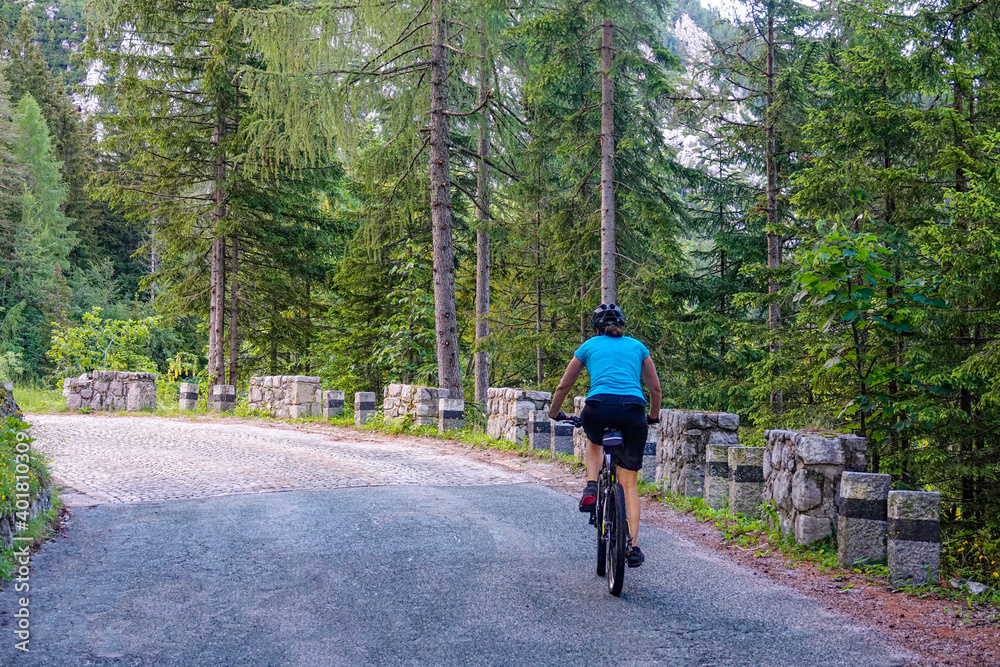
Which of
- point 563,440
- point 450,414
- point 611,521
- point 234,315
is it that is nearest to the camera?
point 611,521

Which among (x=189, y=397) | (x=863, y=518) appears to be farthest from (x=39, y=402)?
(x=863, y=518)

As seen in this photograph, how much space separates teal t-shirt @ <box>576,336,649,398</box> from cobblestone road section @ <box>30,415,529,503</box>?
171 inches

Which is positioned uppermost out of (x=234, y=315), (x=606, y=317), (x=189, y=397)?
(x=234, y=315)

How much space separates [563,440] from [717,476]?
3950mm

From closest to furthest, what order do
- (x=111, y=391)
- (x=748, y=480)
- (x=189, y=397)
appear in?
(x=748, y=480)
(x=111, y=391)
(x=189, y=397)

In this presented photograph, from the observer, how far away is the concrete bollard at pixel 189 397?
21875 mm

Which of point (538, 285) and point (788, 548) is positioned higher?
point (538, 285)

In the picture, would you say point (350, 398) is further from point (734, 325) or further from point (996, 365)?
point (996, 365)

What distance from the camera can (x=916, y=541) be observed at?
5555 millimetres

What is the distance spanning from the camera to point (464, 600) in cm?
502

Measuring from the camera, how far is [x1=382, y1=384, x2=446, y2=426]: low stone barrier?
15.7 meters

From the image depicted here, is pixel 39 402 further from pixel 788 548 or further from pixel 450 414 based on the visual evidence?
pixel 788 548

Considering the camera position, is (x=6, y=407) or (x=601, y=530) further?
(x=6, y=407)

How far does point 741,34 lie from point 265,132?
1125cm
